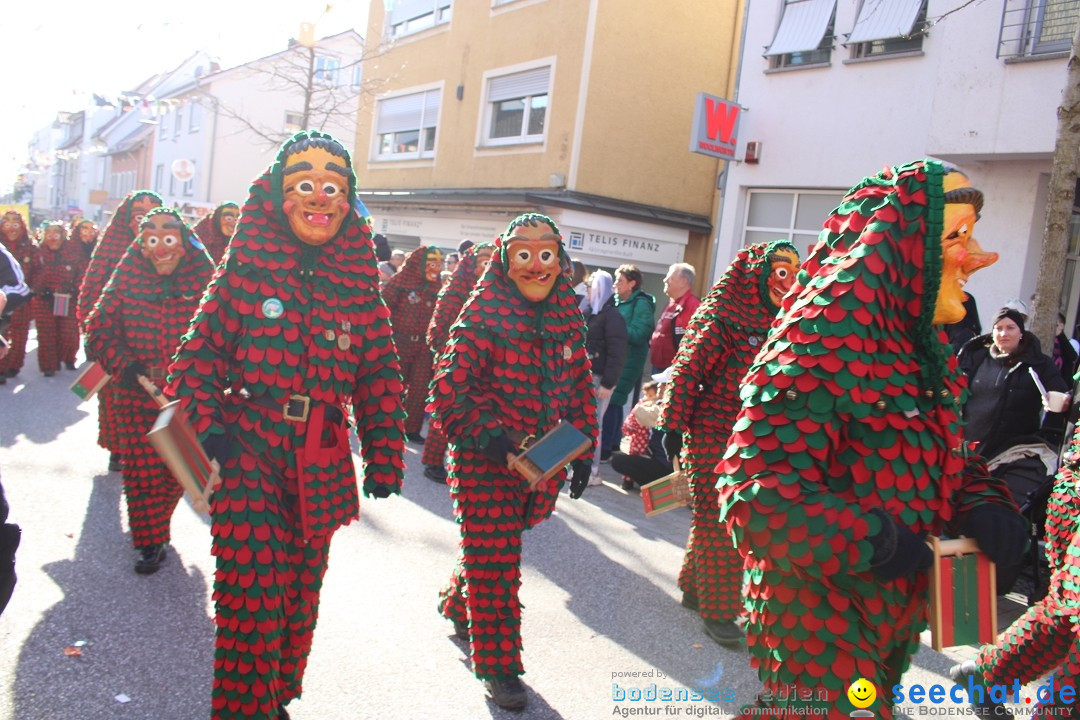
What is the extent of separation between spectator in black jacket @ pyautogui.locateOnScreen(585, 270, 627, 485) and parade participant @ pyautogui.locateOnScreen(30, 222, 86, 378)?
725 centimetres

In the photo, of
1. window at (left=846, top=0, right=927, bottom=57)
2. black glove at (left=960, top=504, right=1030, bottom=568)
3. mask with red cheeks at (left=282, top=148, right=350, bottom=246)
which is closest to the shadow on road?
mask with red cheeks at (left=282, top=148, right=350, bottom=246)

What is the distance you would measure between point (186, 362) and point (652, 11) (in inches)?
595

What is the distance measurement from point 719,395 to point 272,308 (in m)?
2.56

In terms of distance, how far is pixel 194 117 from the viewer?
3547 cm

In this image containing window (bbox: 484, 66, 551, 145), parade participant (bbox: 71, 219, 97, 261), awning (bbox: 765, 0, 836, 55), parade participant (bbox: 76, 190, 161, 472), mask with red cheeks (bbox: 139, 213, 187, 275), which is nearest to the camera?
mask with red cheeks (bbox: 139, 213, 187, 275)

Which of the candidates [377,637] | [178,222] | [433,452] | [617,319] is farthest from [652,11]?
[377,637]

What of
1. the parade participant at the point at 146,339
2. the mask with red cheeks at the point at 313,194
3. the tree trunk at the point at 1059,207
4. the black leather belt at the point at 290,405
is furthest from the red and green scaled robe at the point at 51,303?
the tree trunk at the point at 1059,207

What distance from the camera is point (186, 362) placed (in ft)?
9.76

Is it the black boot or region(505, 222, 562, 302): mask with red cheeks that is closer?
region(505, 222, 562, 302): mask with red cheeks

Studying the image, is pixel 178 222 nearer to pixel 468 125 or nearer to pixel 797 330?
pixel 797 330

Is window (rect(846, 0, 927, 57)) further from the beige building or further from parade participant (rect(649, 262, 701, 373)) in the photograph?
parade participant (rect(649, 262, 701, 373))

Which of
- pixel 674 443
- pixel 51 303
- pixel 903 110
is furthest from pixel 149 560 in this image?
pixel 903 110

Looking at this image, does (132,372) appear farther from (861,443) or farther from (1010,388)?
(1010,388)

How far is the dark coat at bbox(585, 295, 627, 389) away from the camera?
297 inches
